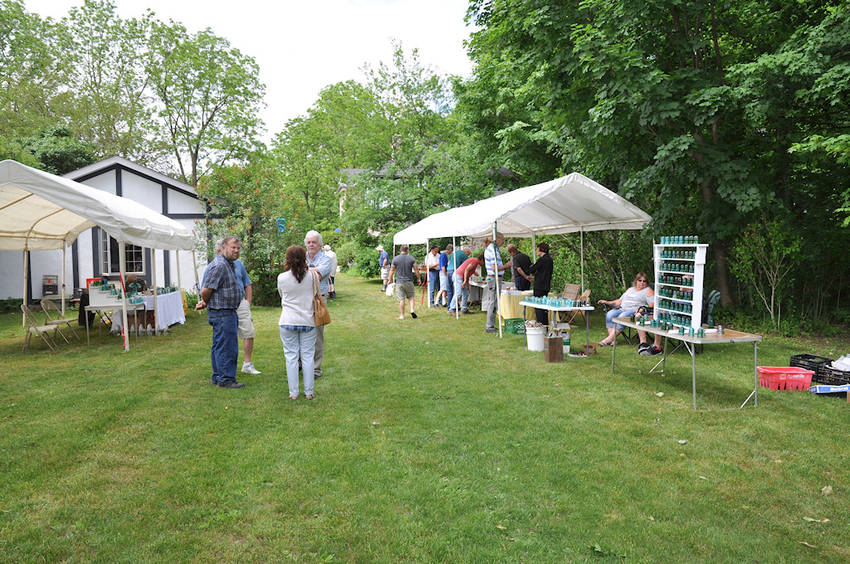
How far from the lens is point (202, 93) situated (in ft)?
88.7

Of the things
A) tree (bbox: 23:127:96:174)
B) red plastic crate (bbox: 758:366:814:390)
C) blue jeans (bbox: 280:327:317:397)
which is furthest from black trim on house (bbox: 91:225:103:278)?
red plastic crate (bbox: 758:366:814:390)

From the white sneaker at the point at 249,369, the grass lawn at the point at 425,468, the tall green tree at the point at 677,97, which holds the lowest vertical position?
the grass lawn at the point at 425,468

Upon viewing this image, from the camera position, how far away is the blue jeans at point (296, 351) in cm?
557

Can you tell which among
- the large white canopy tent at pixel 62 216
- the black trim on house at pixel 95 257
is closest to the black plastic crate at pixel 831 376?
the large white canopy tent at pixel 62 216

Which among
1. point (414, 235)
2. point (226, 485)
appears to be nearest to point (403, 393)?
point (226, 485)

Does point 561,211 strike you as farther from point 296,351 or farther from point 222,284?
point 222,284

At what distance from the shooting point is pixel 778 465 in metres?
3.90

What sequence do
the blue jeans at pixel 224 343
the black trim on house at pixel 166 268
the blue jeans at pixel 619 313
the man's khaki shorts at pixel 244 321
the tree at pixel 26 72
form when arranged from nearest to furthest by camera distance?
the blue jeans at pixel 224 343 → the man's khaki shorts at pixel 244 321 → the blue jeans at pixel 619 313 → the black trim on house at pixel 166 268 → the tree at pixel 26 72

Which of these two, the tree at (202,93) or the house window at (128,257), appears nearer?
the house window at (128,257)

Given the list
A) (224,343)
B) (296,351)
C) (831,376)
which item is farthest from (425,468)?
(831,376)

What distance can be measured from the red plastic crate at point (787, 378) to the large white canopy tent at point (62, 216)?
377 inches

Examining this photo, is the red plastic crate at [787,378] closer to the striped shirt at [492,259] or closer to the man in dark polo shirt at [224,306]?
the striped shirt at [492,259]

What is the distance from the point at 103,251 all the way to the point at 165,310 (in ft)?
25.1

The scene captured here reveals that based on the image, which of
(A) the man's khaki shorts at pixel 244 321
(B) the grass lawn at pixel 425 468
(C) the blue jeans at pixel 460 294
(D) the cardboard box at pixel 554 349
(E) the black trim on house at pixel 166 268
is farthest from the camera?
(E) the black trim on house at pixel 166 268
